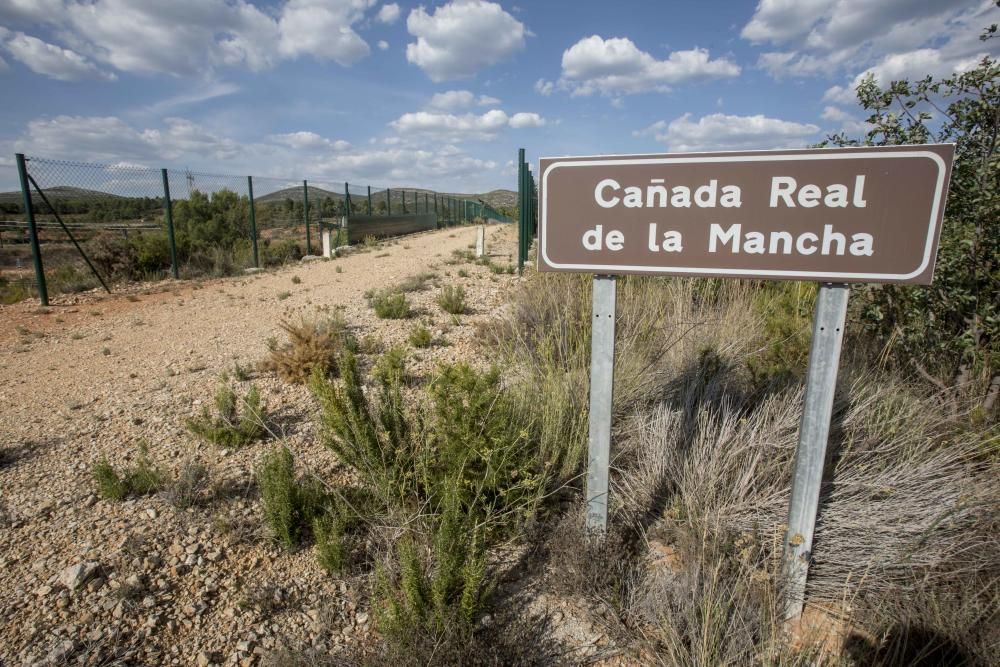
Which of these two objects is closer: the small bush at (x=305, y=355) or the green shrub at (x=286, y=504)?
the green shrub at (x=286, y=504)

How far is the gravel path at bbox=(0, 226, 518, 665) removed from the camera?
2055 mm

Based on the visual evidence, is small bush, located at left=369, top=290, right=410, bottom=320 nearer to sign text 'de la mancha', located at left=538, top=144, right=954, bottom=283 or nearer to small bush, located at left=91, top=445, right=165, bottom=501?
small bush, located at left=91, top=445, right=165, bottom=501

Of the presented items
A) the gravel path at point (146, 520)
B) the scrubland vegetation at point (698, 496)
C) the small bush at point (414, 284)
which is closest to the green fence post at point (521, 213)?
the small bush at point (414, 284)

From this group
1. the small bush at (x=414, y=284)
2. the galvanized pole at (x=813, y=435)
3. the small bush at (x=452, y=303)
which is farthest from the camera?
the small bush at (x=414, y=284)

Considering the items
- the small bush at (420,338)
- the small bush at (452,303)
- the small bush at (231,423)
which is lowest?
the small bush at (231,423)

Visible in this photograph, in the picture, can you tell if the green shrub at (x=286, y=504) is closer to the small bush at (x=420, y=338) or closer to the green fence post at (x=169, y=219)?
the small bush at (x=420, y=338)

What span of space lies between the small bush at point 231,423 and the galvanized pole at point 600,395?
201cm

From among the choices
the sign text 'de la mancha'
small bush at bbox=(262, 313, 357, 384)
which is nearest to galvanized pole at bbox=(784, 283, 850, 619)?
the sign text 'de la mancha'

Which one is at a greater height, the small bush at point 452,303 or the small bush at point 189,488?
the small bush at point 452,303

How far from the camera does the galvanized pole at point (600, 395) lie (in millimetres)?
2180

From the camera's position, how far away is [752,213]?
6.17 ft

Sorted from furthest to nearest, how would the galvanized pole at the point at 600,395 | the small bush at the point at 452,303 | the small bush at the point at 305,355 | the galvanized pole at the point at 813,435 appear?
the small bush at the point at 452,303 < the small bush at the point at 305,355 < the galvanized pole at the point at 600,395 < the galvanized pole at the point at 813,435

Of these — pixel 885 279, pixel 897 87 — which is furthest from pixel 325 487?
pixel 897 87

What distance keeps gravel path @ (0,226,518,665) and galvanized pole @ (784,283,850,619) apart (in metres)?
1.72
